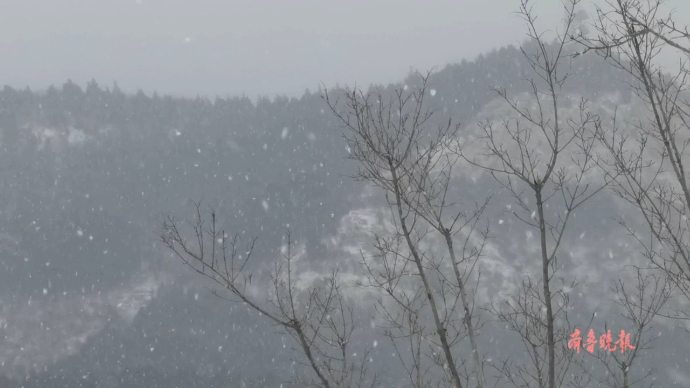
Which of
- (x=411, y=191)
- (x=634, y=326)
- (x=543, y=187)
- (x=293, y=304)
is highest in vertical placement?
(x=543, y=187)

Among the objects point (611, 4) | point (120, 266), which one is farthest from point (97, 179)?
point (611, 4)

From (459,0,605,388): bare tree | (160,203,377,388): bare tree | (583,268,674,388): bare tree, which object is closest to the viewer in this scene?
(459,0,605,388): bare tree

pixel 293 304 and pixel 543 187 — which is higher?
pixel 543 187

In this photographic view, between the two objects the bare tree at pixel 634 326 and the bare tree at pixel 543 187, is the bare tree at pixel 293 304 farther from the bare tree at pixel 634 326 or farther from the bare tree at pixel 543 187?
the bare tree at pixel 634 326

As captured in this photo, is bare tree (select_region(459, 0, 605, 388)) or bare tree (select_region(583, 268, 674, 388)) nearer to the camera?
bare tree (select_region(459, 0, 605, 388))

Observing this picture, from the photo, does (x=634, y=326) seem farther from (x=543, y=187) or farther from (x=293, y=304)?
(x=293, y=304)

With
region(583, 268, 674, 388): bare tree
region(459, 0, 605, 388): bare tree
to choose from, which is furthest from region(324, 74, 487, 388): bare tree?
region(583, 268, 674, 388): bare tree

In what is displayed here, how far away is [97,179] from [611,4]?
46.2 metres

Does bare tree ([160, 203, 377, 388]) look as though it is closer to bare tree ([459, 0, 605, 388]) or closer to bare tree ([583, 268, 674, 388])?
bare tree ([459, 0, 605, 388])

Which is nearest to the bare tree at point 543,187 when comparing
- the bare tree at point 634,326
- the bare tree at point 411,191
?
the bare tree at point 411,191

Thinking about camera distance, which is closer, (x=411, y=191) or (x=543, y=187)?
(x=411, y=191)

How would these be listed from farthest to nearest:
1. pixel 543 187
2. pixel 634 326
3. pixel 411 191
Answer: pixel 634 326 → pixel 543 187 → pixel 411 191

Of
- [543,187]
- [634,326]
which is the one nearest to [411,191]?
[543,187]

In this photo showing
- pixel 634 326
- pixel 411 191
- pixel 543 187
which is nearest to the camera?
pixel 411 191
